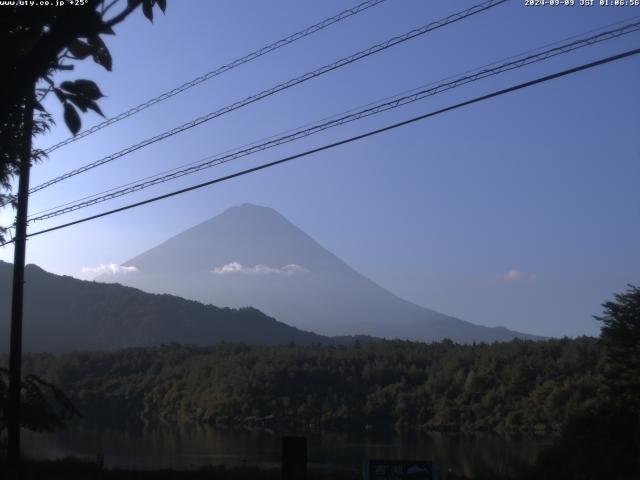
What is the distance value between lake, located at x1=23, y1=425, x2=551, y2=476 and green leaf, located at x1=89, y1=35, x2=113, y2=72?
26617 millimetres

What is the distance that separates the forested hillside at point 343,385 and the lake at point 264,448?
3.48 metres

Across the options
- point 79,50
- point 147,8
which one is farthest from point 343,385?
point 147,8

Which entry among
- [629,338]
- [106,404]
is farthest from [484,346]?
[629,338]

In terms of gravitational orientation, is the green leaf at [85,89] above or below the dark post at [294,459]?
above

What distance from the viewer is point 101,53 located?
15.9 feet

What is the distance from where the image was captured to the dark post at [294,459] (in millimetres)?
9328

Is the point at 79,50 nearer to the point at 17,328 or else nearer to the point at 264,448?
the point at 17,328

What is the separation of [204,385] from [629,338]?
161 feet

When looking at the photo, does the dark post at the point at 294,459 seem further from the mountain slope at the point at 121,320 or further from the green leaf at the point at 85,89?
the mountain slope at the point at 121,320

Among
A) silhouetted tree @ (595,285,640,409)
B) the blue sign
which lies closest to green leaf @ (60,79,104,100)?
the blue sign

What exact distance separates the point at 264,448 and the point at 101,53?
41.6m

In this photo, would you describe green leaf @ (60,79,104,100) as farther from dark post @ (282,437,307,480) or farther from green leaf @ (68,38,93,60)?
dark post @ (282,437,307,480)

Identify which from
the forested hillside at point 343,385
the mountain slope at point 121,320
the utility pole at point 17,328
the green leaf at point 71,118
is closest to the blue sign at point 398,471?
the green leaf at point 71,118

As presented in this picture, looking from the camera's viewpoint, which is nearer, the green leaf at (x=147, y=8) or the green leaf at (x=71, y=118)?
the green leaf at (x=147, y=8)
